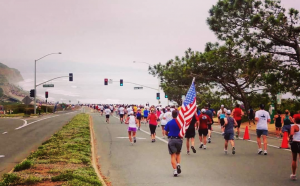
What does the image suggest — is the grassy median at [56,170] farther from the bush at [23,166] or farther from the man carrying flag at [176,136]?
the man carrying flag at [176,136]

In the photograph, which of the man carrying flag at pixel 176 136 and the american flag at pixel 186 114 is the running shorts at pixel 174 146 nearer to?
the man carrying flag at pixel 176 136

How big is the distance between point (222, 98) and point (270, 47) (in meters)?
26.2

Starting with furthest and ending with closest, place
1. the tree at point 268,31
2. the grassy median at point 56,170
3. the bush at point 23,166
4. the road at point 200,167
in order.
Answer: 1. the tree at point 268,31
2. the bush at point 23,166
3. the road at point 200,167
4. the grassy median at point 56,170

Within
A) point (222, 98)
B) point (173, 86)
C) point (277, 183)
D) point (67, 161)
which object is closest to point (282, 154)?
point (277, 183)

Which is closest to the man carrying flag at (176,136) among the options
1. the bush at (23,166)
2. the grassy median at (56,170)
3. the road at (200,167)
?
the road at (200,167)

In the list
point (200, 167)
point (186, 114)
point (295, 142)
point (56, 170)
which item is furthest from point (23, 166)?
point (295, 142)

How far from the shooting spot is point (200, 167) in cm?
1292

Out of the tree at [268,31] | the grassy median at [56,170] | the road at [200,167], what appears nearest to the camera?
the grassy median at [56,170]

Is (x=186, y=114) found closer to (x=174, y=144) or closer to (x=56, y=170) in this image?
(x=174, y=144)

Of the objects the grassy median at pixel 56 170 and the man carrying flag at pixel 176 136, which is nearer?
the grassy median at pixel 56 170

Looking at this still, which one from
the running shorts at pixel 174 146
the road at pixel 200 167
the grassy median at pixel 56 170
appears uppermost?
the running shorts at pixel 174 146

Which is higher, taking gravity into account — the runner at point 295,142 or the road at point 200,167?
the runner at point 295,142

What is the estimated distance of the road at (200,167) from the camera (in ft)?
35.0

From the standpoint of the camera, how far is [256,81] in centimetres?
4356
